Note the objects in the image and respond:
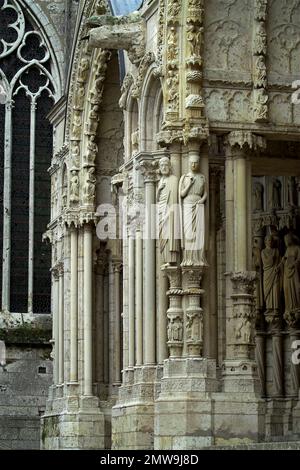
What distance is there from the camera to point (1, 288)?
39406mm

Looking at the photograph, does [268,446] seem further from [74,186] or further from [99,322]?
[74,186]

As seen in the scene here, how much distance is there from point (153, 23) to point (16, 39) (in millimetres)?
14546

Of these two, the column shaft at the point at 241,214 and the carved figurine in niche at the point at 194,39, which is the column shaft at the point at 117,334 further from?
the carved figurine in niche at the point at 194,39

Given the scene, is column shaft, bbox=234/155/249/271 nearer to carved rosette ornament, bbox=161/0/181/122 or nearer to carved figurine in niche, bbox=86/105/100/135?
carved rosette ornament, bbox=161/0/181/122

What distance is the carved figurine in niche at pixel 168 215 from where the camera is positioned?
24.6 meters

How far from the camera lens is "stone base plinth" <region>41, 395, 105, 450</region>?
31328 millimetres

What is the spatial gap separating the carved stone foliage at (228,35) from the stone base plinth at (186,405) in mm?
4351

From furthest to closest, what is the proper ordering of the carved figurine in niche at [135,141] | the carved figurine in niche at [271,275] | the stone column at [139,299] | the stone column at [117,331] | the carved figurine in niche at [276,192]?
the stone column at [117,331] < the carved figurine in niche at [276,192] < the carved figurine in niche at [271,275] < the carved figurine in niche at [135,141] < the stone column at [139,299]

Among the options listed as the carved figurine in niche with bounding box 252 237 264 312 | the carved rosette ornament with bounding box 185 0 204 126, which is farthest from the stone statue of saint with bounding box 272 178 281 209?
the carved rosette ornament with bounding box 185 0 204 126

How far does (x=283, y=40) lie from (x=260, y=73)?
0.72 metres

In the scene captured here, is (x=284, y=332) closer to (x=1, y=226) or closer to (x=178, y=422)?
(x=178, y=422)

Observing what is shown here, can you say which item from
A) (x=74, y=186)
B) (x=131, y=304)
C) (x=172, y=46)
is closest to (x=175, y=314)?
(x=131, y=304)

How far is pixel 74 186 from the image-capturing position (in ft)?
106

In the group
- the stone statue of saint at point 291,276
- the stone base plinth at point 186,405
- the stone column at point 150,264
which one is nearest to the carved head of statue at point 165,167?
the stone column at point 150,264
